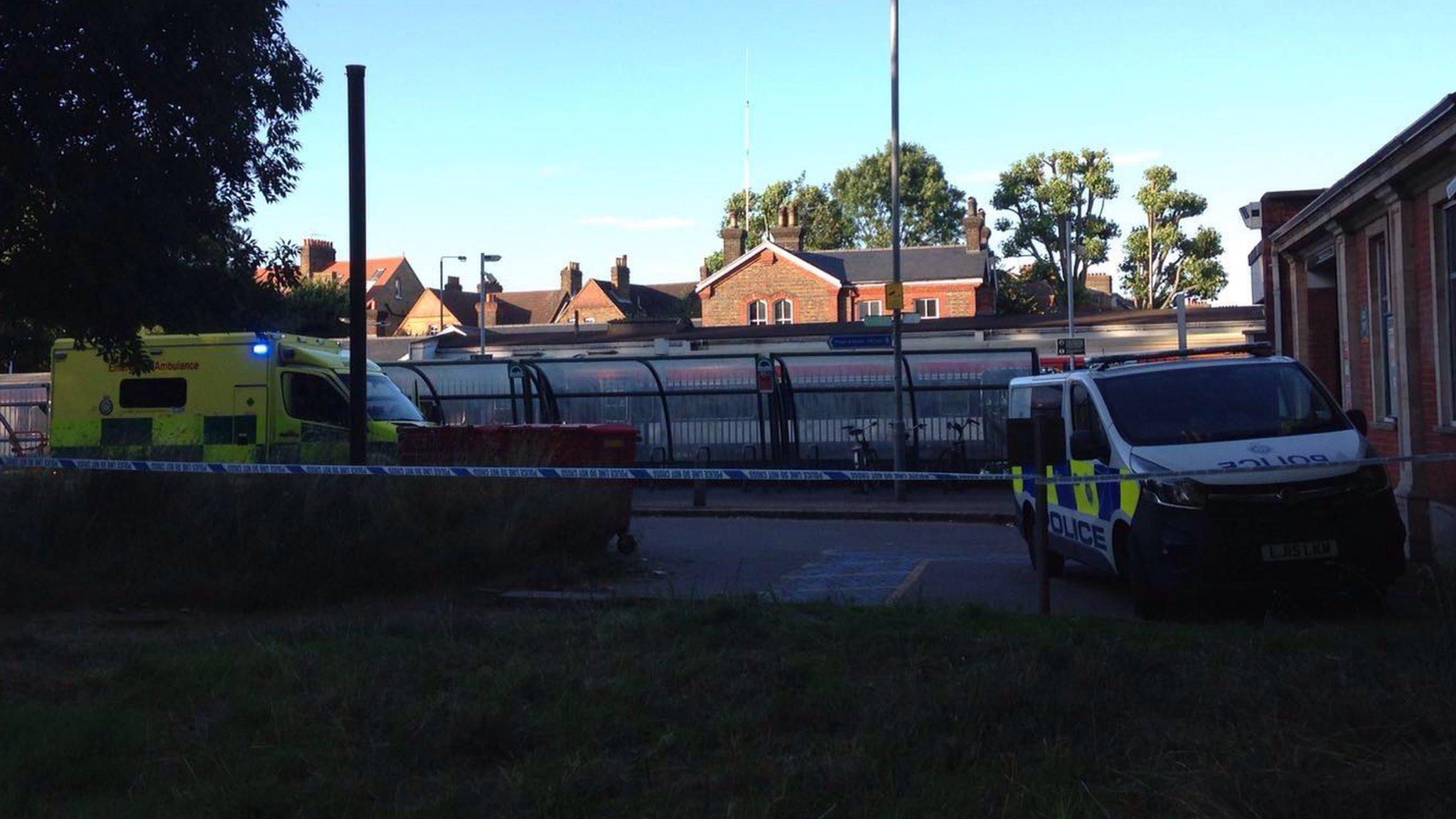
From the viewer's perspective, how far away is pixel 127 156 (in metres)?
9.87

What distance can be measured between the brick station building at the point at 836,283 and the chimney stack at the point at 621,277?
35.2 m

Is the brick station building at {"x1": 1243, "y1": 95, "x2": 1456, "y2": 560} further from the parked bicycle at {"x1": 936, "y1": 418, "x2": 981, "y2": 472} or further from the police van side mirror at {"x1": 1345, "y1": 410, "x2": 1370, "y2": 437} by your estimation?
the parked bicycle at {"x1": 936, "y1": 418, "x2": 981, "y2": 472}

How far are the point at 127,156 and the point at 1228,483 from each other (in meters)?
8.00

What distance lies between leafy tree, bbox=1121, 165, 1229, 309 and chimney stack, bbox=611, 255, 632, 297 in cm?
3890

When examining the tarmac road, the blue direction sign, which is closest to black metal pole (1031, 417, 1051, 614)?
the tarmac road

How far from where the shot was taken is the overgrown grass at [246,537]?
10445 millimetres

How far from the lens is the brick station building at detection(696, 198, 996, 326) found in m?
60.0

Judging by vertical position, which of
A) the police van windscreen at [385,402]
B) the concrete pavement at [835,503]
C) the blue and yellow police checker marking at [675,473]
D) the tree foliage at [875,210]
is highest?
the tree foliage at [875,210]

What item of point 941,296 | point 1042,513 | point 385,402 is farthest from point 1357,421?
point 941,296

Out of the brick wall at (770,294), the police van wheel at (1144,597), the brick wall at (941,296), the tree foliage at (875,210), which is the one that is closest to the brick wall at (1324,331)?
the police van wheel at (1144,597)

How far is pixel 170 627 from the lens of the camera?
9578mm

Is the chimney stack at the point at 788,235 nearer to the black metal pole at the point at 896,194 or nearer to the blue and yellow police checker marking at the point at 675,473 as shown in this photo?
the black metal pole at the point at 896,194

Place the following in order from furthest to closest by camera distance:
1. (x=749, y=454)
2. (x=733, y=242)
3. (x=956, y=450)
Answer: (x=733, y=242), (x=749, y=454), (x=956, y=450)

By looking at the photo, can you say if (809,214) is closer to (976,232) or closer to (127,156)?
(976,232)
